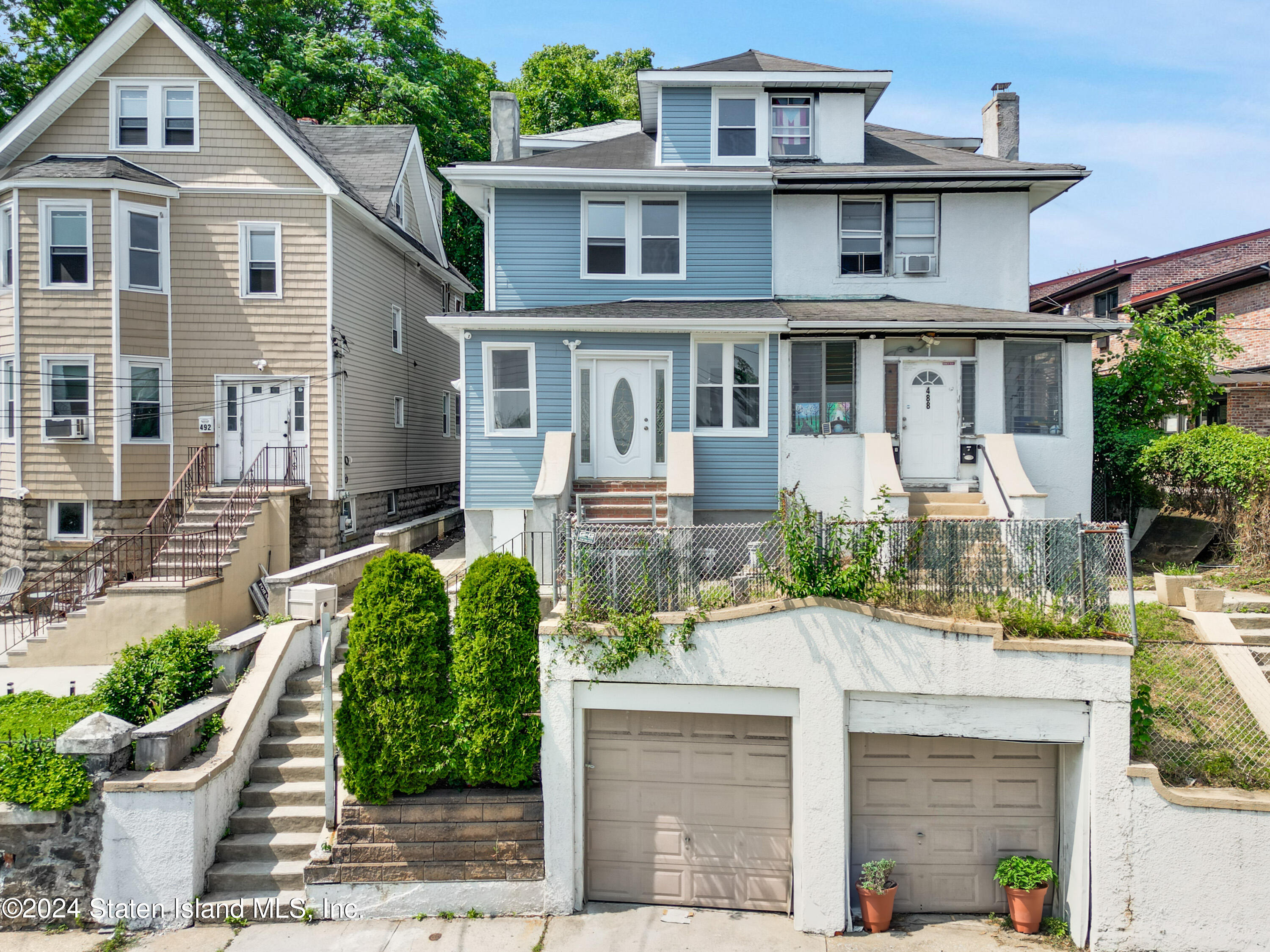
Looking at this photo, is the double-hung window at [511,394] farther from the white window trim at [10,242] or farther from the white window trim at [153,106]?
the white window trim at [10,242]

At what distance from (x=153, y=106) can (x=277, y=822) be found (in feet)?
50.3

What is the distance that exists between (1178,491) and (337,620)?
51.0 feet

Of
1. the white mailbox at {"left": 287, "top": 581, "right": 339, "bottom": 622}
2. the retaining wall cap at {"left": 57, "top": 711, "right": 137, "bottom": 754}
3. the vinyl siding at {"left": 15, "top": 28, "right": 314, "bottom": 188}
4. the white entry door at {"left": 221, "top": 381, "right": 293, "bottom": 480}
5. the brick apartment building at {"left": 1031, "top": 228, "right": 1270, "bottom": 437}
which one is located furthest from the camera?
Result: the brick apartment building at {"left": 1031, "top": 228, "right": 1270, "bottom": 437}

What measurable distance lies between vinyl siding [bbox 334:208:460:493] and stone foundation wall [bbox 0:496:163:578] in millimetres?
4449

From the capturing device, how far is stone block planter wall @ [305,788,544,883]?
8.10 m

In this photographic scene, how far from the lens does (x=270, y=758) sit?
9125 millimetres

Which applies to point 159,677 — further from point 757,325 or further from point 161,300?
point 757,325

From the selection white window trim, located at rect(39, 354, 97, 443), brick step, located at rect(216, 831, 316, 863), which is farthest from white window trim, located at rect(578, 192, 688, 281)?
brick step, located at rect(216, 831, 316, 863)

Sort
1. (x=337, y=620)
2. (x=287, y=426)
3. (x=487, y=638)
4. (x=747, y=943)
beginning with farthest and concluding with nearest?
1. (x=287, y=426)
2. (x=337, y=620)
3. (x=487, y=638)
4. (x=747, y=943)

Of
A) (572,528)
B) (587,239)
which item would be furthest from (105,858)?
(587,239)

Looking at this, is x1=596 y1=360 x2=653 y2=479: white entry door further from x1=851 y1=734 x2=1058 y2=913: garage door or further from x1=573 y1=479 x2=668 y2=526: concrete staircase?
x1=851 y1=734 x2=1058 y2=913: garage door

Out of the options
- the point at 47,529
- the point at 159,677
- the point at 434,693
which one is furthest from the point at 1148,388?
the point at 47,529

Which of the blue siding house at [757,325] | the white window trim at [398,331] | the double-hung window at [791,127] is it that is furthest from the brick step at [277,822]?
the double-hung window at [791,127]

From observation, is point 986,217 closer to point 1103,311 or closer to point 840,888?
point 840,888
